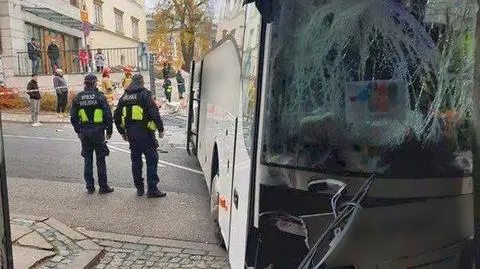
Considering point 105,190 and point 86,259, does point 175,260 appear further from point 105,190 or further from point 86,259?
point 105,190

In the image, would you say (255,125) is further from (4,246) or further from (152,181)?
(152,181)

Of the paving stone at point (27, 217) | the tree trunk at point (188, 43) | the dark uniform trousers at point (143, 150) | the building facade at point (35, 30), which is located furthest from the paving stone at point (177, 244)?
the building facade at point (35, 30)

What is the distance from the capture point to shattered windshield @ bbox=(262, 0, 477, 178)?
8.77ft

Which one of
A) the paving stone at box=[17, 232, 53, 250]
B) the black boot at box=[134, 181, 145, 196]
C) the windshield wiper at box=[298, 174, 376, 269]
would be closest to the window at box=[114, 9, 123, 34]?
the black boot at box=[134, 181, 145, 196]

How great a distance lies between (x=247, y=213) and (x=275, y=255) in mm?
312

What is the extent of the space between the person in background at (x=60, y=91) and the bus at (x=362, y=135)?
1712 cm

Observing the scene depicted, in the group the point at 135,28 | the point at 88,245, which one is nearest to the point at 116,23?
the point at 135,28

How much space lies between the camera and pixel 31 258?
16.2 ft

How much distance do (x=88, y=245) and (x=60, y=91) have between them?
14.8 metres

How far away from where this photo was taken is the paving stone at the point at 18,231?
5.40 metres

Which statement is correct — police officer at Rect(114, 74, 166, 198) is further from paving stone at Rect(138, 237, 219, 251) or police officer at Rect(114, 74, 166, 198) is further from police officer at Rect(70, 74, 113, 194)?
paving stone at Rect(138, 237, 219, 251)

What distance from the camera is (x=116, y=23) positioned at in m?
43.6

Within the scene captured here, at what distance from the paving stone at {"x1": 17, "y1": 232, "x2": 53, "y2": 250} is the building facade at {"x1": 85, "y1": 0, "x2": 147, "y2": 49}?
108 feet

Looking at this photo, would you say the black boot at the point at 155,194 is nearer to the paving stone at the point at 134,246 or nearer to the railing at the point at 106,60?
the paving stone at the point at 134,246
